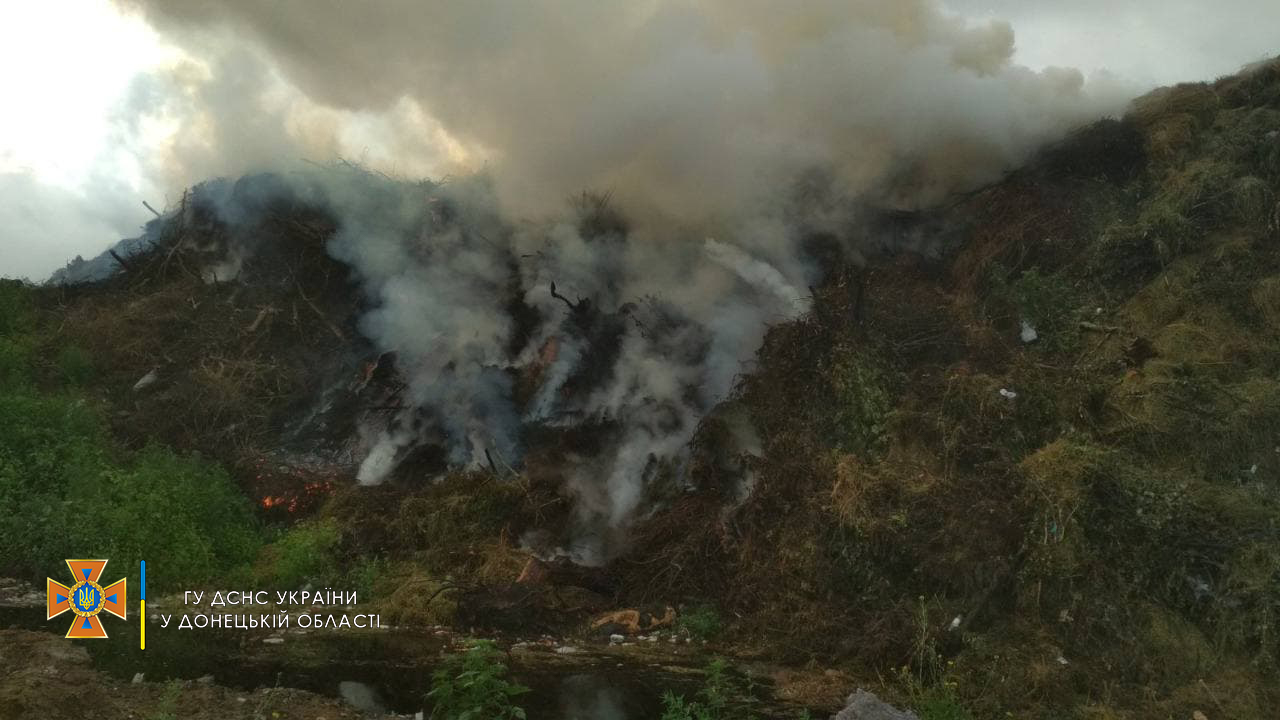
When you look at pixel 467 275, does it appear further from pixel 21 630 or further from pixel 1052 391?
pixel 1052 391

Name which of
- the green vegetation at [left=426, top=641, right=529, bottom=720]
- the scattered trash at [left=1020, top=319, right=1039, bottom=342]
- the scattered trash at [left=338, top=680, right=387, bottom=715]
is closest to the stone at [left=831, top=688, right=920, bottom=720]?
the green vegetation at [left=426, top=641, right=529, bottom=720]

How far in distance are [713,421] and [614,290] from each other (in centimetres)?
325

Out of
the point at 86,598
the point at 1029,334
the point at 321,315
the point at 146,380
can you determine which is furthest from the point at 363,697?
the point at 321,315

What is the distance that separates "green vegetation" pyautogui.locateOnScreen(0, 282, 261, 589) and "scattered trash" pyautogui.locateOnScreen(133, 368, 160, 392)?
1169 millimetres

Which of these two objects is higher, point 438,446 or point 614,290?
point 614,290

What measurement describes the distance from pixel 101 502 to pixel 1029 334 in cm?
1027

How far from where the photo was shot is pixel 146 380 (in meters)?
12.0

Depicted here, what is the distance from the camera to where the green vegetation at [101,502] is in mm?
7957

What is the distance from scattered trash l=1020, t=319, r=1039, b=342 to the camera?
9.09 meters

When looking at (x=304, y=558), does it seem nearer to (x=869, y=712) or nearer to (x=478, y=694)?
(x=478, y=694)

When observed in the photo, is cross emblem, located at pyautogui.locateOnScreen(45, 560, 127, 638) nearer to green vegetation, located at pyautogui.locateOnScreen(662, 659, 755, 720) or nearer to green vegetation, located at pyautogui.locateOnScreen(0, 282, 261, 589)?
green vegetation, located at pyautogui.locateOnScreen(0, 282, 261, 589)

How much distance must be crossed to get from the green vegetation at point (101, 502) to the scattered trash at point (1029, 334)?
8.91 metres

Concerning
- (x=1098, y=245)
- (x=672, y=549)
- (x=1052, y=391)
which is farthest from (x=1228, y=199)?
(x=672, y=549)

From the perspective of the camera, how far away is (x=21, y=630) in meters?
6.55
